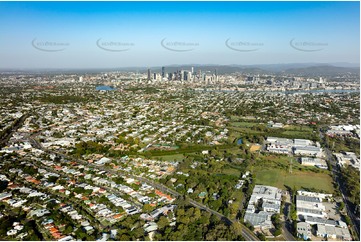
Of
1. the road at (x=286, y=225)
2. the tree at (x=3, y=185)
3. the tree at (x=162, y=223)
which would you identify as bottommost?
the road at (x=286, y=225)

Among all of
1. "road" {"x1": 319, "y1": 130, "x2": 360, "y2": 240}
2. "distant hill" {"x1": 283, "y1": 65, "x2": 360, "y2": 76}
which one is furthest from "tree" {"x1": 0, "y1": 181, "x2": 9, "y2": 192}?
"distant hill" {"x1": 283, "y1": 65, "x2": 360, "y2": 76}

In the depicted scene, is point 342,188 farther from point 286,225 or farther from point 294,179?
point 286,225

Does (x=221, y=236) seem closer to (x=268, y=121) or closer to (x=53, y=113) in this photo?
(x=268, y=121)

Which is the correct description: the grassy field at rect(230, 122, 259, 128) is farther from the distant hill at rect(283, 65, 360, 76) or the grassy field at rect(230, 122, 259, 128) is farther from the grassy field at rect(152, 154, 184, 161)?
the distant hill at rect(283, 65, 360, 76)

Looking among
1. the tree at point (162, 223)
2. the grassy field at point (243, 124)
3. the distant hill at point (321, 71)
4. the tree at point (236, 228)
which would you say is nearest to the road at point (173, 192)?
the tree at point (236, 228)

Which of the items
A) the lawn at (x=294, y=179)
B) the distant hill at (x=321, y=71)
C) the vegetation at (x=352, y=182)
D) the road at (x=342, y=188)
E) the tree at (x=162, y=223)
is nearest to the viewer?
the tree at (x=162, y=223)

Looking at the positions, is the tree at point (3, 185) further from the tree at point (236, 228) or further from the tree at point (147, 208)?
the tree at point (236, 228)

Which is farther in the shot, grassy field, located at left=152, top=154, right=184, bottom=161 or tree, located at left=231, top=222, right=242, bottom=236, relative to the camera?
grassy field, located at left=152, top=154, right=184, bottom=161

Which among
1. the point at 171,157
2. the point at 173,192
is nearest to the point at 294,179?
the point at 173,192
